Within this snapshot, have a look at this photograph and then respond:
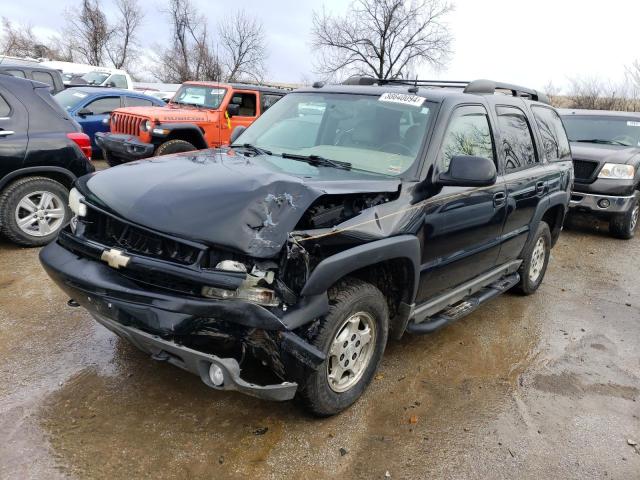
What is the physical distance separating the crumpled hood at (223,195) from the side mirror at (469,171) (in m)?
0.39

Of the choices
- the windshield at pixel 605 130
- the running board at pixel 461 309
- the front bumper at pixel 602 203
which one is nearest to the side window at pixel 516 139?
the running board at pixel 461 309

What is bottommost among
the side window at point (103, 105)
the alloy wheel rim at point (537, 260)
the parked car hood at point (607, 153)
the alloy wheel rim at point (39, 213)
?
the alloy wheel rim at point (537, 260)

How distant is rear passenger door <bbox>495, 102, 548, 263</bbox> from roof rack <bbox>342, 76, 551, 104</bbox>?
21 cm

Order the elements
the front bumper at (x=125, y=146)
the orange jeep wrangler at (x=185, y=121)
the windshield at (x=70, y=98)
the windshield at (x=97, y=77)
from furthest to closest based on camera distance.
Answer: the windshield at (x=97, y=77) → the windshield at (x=70, y=98) → the orange jeep wrangler at (x=185, y=121) → the front bumper at (x=125, y=146)

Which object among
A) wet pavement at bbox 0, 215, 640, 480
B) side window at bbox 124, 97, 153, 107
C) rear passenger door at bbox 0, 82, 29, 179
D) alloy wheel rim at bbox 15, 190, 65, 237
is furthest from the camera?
side window at bbox 124, 97, 153, 107

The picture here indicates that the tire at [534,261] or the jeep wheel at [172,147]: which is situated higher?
the jeep wheel at [172,147]

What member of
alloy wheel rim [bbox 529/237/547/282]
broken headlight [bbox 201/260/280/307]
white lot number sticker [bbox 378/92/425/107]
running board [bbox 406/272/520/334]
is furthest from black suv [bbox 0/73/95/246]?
alloy wheel rim [bbox 529/237/547/282]

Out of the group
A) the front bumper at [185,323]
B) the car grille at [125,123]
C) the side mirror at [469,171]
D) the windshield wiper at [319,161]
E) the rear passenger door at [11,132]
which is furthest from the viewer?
the car grille at [125,123]

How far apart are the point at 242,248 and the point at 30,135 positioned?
422 cm

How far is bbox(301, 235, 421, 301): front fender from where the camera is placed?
244 centimetres

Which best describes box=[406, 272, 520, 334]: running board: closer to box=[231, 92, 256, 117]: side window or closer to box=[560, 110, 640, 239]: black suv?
box=[560, 110, 640, 239]: black suv

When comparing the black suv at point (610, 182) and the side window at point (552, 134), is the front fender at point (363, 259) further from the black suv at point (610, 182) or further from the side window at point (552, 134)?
the black suv at point (610, 182)

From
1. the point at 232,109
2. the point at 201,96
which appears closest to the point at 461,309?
the point at 232,109

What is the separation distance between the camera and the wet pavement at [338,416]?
8.49 ft
